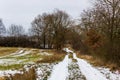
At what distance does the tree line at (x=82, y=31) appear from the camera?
36.0m

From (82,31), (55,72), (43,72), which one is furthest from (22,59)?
(82,31)

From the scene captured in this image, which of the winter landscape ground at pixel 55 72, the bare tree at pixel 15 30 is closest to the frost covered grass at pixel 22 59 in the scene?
the winter landscape ground at pixel 55 72

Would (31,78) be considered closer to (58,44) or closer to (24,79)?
(24,79)

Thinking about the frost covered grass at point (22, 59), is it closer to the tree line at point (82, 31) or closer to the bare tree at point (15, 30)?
the tree line at point (82, 31)

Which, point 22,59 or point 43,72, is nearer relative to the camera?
point 43,72

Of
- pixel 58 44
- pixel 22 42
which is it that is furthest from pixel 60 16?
pixel 22 42

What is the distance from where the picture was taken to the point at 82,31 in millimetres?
82375

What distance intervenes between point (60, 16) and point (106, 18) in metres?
64.6

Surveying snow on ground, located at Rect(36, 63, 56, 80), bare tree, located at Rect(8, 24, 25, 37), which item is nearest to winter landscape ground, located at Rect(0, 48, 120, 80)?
snow on ground, located at Rect(36, 63, 56, 80)

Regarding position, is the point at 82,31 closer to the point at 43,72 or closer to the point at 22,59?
the point at 22,59

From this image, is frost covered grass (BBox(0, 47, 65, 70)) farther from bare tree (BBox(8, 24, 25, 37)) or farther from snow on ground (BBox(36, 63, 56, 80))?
bare tree (BBox(8, 24, 25, 37))

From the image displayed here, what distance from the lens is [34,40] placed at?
413 ft

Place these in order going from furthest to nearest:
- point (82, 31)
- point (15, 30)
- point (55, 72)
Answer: point (15, 30)
point (82, 31)
point (55, 72)

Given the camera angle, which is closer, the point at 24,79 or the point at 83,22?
the point at 24,79
